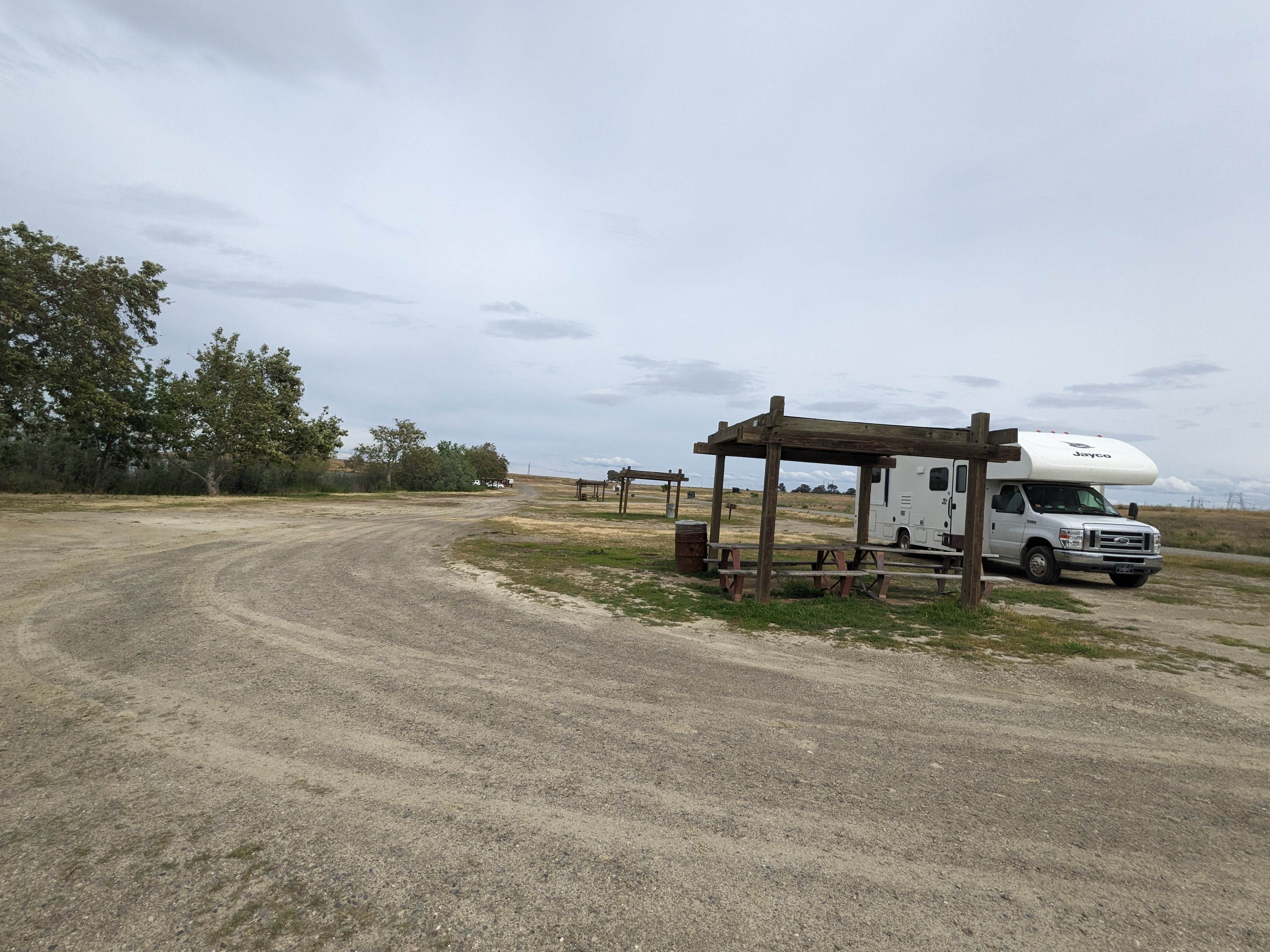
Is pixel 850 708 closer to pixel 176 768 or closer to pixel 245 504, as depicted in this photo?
pixel 176 768

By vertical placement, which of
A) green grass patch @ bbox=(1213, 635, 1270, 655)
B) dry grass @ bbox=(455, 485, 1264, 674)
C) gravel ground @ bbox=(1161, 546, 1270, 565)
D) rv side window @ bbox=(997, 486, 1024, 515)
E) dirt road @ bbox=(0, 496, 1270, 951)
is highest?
rv side window @ bbox=(997, 486, 1024, 515)

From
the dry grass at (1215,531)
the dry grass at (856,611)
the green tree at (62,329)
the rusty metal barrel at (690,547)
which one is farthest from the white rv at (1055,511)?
the green tree at (62,329)

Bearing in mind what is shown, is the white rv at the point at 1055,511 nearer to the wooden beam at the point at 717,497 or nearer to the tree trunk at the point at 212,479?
the wooden beam at the point at 717,497

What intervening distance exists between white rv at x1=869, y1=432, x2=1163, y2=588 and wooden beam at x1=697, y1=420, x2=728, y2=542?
15.3 ft

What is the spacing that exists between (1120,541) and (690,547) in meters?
8.24

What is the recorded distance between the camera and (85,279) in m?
20.4

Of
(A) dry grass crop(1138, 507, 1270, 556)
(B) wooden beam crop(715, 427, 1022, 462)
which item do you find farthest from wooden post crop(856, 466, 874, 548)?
(A) dry grass crop(1138, 507, 1270, 556)

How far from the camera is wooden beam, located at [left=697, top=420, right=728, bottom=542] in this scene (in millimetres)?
12312

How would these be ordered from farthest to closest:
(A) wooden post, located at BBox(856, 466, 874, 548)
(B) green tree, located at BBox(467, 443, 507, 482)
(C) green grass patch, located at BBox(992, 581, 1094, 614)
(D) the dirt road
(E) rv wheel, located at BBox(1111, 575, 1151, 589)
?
(B) green tree, located at BBox(467, 443, 507, 482)
(E) rv wheel, located at BBox(1111, 575, 1151, 589)
(A) wooden post, located at BBox(856, 466, 874, 548)
(C) green grass patch, located at BBox(992, 581, 1094, 614)
(D) the dirt road

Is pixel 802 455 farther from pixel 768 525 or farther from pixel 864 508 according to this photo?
pixel 768 525

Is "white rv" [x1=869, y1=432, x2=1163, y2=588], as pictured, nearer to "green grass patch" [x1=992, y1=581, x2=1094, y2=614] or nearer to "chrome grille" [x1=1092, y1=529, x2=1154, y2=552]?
"chrome grille" [x1=1092, y1=529, x2=1154, y2=552]

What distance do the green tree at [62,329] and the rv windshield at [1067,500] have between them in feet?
85.9

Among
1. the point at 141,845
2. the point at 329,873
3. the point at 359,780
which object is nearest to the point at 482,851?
the point at 329,873

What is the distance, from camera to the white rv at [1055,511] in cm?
1239
